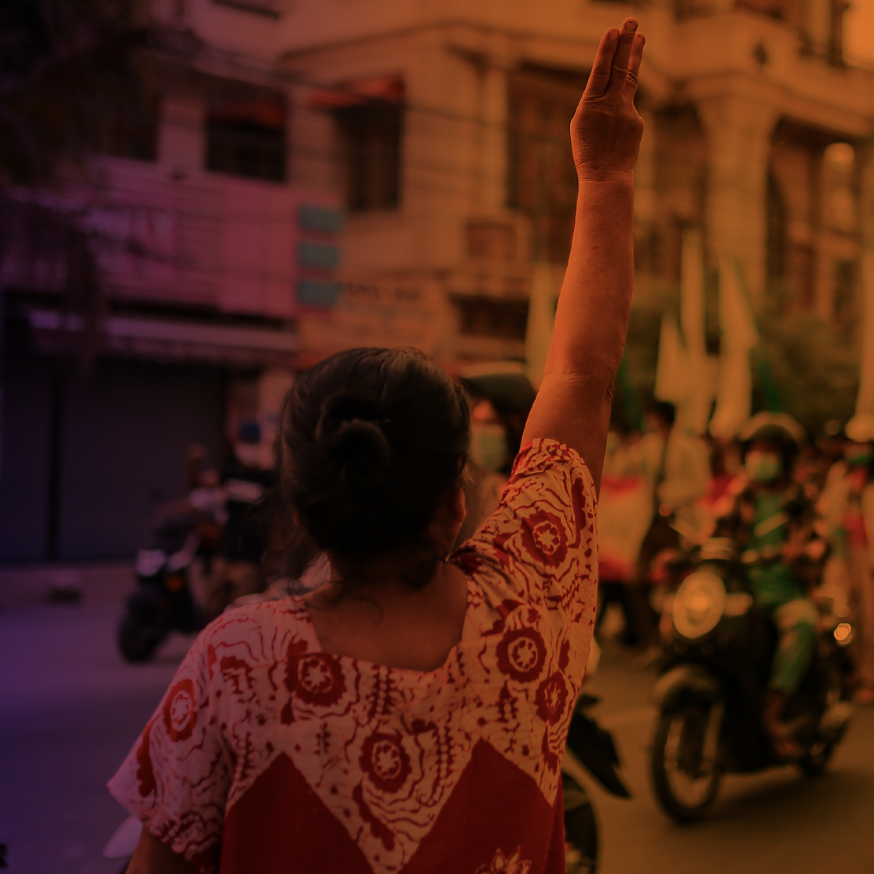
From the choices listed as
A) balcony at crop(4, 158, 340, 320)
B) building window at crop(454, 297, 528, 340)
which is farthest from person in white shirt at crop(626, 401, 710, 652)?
building window at crop(454, 297, 528, 340)

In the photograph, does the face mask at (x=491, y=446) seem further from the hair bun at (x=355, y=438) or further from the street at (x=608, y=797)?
the hair bun at (x=355, y=438)

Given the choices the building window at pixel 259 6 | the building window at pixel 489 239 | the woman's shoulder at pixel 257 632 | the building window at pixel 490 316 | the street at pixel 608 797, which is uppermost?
the building window at pixel 259 6

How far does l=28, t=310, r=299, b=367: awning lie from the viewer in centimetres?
1327

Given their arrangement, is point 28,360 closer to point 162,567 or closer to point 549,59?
point 162,567

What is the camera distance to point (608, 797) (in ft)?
14.7

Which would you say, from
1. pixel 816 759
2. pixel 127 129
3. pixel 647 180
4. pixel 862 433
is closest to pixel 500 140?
pixel 647 180

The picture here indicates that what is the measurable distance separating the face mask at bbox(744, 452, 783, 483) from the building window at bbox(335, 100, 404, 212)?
14051 mm

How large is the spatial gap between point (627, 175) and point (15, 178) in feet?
31.4

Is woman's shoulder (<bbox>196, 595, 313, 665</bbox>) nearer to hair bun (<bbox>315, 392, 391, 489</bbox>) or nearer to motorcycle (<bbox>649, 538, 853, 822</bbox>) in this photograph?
hair bun (<bbox>315, 392, 391, 489</bbox>)

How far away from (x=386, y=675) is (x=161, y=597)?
6623mm

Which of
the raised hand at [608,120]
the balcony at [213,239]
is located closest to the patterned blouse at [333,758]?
the raised hand at [608,120]

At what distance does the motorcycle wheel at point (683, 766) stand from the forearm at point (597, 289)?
3.00 meters

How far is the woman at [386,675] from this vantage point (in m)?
1.00

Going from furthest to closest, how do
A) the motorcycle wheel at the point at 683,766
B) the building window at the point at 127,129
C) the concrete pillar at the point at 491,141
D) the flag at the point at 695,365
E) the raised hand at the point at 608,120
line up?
the concrete pillar at the point at 491,141 → the flag at the point at 695,365 → the building window at the point at 127,129 → the motorcycle wheel at the point at 683,766 → the raised hand at the point at 608,120
